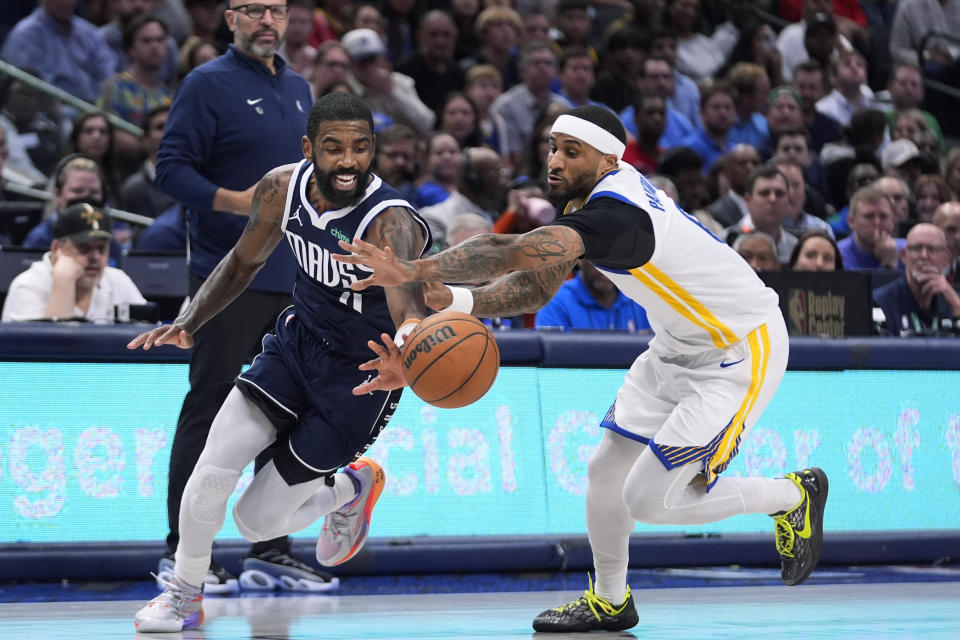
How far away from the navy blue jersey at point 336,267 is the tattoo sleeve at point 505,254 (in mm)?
643

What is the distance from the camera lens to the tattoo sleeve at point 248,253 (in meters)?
5.35

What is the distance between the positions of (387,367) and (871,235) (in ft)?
20.5

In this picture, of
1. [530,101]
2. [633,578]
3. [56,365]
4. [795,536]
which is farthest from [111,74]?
[795,536]

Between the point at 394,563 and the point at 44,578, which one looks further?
the point at 394,563

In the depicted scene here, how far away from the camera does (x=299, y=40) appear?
11617mm

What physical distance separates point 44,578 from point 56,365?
1.03 metres

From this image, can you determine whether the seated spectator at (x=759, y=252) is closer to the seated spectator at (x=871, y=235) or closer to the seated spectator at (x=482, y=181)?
the seated spectator at (x=871, y=235)

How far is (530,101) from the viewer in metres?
12.3

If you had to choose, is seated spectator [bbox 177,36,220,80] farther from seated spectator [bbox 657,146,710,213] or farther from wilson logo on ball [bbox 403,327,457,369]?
wilson logo on ball [bbox 403,327,457,369]

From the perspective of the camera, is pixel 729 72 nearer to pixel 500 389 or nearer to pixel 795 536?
pixel 500 389

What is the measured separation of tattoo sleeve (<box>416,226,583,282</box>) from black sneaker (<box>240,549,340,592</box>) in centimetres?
255

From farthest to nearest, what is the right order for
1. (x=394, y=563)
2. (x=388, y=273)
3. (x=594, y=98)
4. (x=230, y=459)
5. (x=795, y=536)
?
(x=594, y=98) → (x=394, y=563) → (x=795, y=536) → (x=230, y=459) → (x=388, y=273)

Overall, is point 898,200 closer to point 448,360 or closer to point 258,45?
point 258,45

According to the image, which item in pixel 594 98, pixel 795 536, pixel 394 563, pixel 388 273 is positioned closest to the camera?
pixel 388 273
